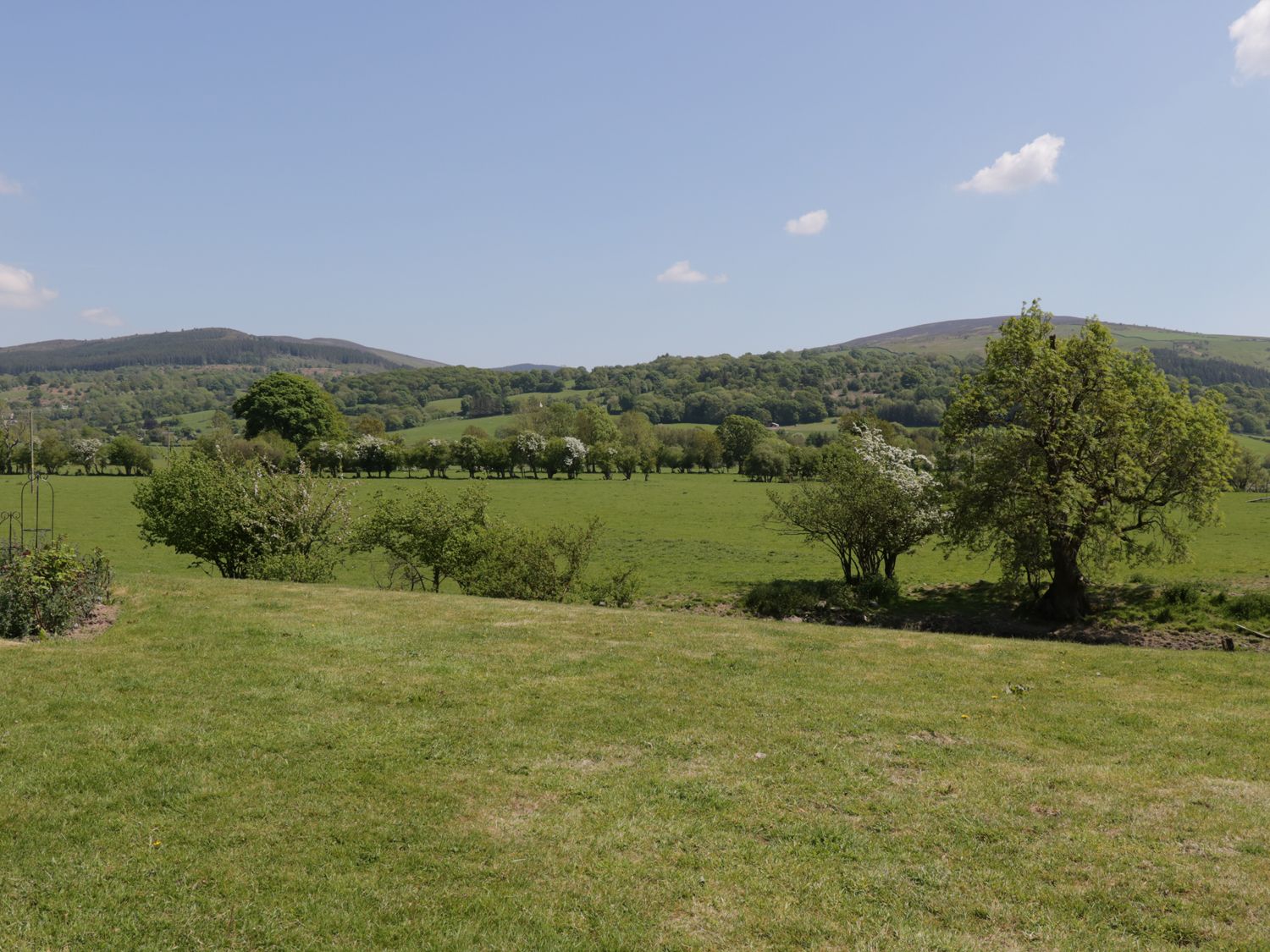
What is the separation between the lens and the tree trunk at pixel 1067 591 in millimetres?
30297

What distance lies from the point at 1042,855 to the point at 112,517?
78.4 m

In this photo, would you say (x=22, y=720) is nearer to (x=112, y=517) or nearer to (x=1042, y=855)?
(x=1042, y=855)

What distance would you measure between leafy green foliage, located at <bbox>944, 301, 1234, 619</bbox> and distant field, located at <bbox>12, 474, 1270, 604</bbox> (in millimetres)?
10083

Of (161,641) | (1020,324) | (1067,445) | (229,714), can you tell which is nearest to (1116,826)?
(229,714)

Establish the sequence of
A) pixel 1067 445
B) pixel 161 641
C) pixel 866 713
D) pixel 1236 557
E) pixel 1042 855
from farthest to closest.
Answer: pixel 1236 557 → pixel 1067 445 → pixel 161 641 → pixel 866 713 → pixel 1042 855

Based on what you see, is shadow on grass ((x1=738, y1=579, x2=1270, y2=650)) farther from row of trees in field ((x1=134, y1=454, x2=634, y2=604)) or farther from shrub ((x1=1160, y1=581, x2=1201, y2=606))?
row of trees in field ((x1=134, y1=454, x2=634, y2=604))

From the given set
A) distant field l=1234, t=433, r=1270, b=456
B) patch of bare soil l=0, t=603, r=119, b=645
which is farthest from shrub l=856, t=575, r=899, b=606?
distant field l=1234, t=433, r=1270, b=456

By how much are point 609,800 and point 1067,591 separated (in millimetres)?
27026

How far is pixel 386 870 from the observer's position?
8242mm

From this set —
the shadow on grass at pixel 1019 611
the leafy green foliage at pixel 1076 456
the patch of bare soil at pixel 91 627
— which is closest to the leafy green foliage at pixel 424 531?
the shadow on grass at pixel 1019 611

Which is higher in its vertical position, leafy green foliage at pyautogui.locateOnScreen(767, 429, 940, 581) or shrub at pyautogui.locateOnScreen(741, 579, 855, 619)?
leafy green foliage at pyautogui.locateOnScreen(767, 429, 940, 581)

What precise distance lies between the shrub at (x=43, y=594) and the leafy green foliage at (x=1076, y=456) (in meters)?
28.3

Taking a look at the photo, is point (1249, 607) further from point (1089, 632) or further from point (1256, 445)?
point (1256, 445)

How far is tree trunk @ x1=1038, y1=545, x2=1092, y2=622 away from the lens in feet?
99.4
